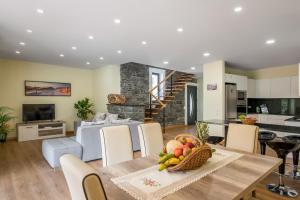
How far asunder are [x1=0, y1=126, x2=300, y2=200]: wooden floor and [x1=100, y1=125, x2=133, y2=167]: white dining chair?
1125 mm

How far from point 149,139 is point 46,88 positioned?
606 cm

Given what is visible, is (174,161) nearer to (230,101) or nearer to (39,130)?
(230,101)

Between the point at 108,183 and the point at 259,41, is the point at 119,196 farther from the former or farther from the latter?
the point at 259,41

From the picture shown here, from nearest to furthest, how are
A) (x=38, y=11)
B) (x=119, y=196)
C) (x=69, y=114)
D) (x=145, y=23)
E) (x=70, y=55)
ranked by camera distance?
(x=119, y=196), (x=38, y=11), (x=145, y=23), (x=70, y=55), (x=69, y=114)

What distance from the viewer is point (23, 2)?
267 cm

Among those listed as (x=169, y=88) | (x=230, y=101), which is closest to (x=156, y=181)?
(x=230, y=101)

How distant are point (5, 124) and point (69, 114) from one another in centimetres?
210

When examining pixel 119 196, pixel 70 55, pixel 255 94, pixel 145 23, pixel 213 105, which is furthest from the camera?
pixel 255 94

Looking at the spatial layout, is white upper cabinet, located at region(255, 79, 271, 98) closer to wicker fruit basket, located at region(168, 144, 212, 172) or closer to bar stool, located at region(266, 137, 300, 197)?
bar stool, located at region(266, 137, 300, 197)

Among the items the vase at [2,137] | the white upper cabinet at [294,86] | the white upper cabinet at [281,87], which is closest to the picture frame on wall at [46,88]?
the vase at [2,137]

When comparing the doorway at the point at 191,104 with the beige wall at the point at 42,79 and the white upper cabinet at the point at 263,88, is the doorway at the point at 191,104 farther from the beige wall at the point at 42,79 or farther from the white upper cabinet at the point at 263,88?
the beige wall at the point at 42,79

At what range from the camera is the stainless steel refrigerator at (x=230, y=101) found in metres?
5.94

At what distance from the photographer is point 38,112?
6562 mm

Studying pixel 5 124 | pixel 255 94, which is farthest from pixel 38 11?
pixel 255 94
